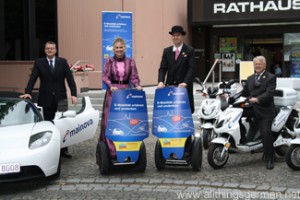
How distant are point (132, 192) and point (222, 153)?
160 centimetres

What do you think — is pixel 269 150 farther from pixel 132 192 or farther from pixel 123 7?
pixel 123 7

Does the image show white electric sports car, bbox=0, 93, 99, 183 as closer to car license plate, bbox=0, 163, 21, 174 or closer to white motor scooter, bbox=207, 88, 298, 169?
car license plate, bbox=0, 163, 21, 174

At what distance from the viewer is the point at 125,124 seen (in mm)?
5922

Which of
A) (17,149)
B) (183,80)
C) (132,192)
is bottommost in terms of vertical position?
(132,192)

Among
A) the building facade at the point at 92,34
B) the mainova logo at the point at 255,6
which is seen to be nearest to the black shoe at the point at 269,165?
the building facade at the point at 92,34

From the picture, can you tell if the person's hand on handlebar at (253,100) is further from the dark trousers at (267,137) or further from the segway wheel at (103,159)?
the segway wheel at (103,159)

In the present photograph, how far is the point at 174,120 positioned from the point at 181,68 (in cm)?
89

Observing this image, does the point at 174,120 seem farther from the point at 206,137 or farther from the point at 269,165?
the point at 206,137

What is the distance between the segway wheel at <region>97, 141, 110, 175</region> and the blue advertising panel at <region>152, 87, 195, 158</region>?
76 cm

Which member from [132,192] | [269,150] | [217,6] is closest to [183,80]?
[269,150]

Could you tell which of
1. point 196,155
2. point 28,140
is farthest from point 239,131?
point 28,140

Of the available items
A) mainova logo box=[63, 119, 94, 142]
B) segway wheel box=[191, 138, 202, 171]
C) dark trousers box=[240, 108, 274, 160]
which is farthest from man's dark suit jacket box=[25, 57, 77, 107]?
dark trousers box=[240, 108, 274, 160]

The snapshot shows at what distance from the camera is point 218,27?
19.0 meters

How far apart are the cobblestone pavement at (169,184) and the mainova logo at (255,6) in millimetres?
10690
